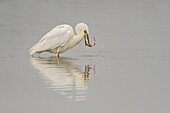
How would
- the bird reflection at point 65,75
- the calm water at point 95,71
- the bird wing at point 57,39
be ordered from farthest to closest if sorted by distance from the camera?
the bird wing at point 57,39, the bird reflection at point 65,75, the calm water at point 95,71

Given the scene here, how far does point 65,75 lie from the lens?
12812 millimetres

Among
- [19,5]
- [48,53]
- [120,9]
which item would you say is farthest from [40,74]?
[19,5]

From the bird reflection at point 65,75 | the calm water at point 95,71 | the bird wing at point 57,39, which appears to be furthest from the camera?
the bird wing at point 57,39

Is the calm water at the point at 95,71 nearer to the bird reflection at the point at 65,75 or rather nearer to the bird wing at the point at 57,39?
the bird reflection at the point at 65,75

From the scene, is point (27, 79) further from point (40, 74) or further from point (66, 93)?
point (66, 93)

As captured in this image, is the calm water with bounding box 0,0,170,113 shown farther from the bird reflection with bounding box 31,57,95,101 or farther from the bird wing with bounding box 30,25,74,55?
the bird wing with bounding box 30,25,74,55

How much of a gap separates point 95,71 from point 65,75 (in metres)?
0.75

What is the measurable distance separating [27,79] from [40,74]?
0.53m

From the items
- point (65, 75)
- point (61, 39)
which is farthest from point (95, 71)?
point (61, 39)

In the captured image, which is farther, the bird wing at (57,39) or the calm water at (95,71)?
the bird wing at (57,39)

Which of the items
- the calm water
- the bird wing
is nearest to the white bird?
the bird wing

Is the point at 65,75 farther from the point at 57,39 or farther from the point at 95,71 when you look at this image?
the point at 57,39

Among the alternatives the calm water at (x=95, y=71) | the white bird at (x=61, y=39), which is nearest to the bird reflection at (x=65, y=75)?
the calm water at (x=95, y=71)

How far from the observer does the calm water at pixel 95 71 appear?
33.6ft
